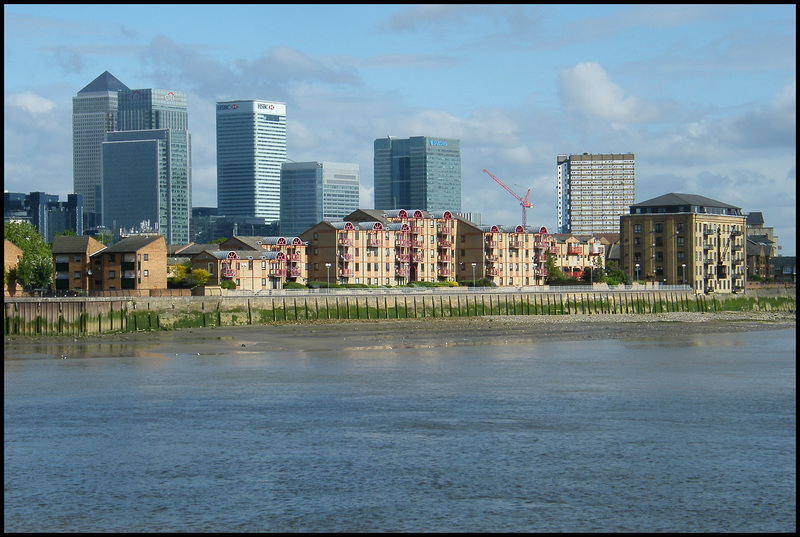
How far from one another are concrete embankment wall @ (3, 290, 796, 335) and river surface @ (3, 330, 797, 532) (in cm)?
2660

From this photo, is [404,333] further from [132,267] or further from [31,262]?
[31,262]

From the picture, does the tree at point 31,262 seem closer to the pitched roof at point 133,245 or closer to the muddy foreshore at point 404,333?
the pitched roof at point 133,245

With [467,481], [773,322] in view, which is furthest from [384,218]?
[467,481]

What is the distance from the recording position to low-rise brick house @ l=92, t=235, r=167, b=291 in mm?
116625

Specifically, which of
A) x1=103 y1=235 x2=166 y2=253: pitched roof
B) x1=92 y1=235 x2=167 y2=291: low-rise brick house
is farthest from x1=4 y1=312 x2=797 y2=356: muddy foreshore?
x1=103 y1=235 x2=166 y2=253: pitched roof

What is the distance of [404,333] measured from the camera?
96.5m

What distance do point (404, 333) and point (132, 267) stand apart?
38130 millimetres

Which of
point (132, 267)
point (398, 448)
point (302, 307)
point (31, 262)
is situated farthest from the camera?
point (31, 262)

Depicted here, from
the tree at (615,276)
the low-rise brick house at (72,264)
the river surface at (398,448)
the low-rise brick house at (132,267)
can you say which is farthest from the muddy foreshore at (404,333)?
the tree at (615,276)

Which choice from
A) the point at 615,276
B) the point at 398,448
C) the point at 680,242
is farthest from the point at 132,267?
the point at 680,242

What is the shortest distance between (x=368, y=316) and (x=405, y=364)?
48.1 meters

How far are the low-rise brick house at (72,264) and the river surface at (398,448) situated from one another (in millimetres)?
57625

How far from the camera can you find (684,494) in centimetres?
3328

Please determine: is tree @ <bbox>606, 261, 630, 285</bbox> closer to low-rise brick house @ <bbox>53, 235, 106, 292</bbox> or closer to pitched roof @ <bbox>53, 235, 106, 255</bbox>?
pitched roof @ <bbox>53, 235, 106, 255</bbox>
